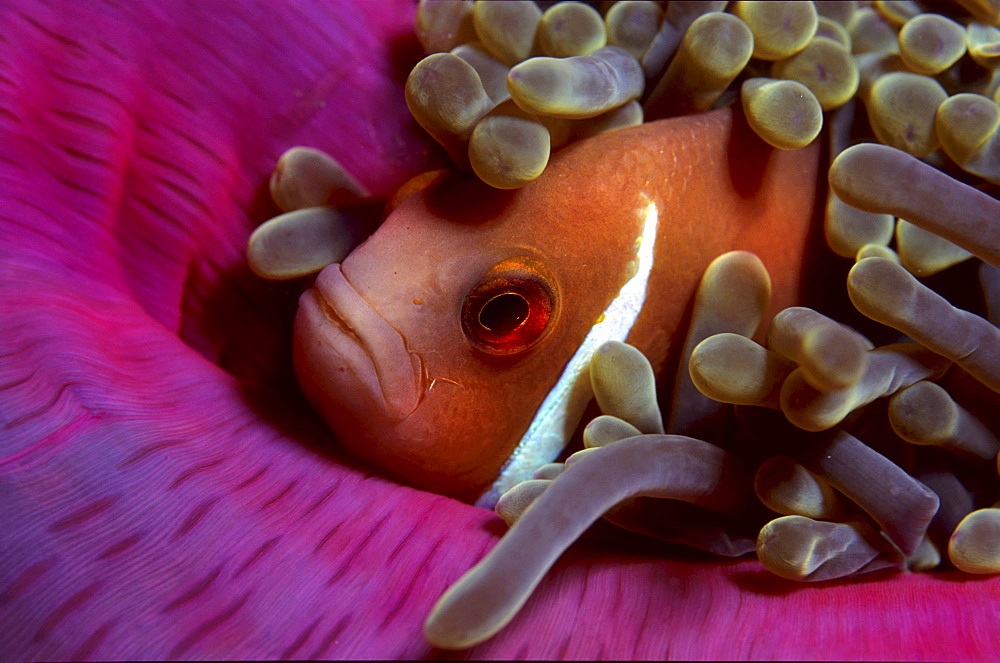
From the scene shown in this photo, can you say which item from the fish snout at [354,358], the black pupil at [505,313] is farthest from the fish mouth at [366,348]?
the black pupil at [505,313]

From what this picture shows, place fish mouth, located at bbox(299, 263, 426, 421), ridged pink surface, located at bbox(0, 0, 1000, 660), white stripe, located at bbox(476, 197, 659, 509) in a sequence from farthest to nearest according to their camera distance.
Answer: white stripe, located at bbox(476, 197, 659, 509)
fish mouth, located at bbox(299, 263, 426, 421)
ridged pink surface, located at bbox(0, 0, 1000, 660)

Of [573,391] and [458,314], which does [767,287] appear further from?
[458,314]

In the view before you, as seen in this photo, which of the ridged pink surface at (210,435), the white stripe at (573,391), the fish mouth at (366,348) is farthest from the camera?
the white stripe at (573,391)

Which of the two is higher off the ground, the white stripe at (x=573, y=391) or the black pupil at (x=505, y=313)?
the black pupil at (x=505, y=313)

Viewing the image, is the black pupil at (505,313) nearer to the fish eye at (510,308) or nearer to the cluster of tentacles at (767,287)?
the fish eye at (510,308)

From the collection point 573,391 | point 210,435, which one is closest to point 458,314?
point 573,391

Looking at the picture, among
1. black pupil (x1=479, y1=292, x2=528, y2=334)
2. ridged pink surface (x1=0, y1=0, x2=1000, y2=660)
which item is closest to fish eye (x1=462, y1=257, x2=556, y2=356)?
black pupil (x1=479, y1=292, x2=528, y2=334)

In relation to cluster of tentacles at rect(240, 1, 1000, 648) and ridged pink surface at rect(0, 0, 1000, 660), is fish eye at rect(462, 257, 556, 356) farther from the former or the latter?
ridged pink surface at rect(0, 0, 1000, 660)
